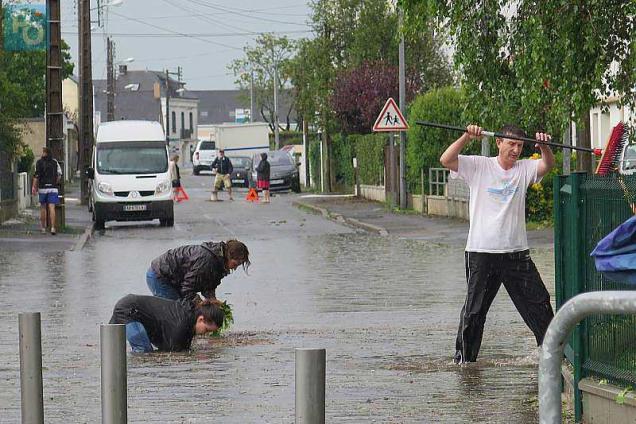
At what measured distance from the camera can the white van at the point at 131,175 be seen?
115ft

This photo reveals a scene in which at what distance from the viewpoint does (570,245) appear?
9.21 meters

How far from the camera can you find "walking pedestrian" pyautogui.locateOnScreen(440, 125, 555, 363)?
35.2 ft

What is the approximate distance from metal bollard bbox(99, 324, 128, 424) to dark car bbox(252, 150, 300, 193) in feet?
169

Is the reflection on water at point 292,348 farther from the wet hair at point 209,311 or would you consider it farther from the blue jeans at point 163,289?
the blue jeans at point 163,289

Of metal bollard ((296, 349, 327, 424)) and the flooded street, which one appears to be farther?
the flooded street

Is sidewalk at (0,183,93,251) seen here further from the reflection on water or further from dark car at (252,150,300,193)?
dark car at (252,150,300,193)

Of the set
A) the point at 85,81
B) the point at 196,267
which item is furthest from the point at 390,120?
the point at 196,267

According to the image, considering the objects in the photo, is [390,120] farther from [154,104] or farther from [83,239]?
[154,104]

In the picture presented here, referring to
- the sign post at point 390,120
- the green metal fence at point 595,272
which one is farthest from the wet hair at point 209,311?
the sign post at point 390,120

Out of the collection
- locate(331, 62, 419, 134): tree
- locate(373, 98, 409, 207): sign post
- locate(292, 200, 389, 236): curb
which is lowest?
locate(292, 200, 389, 236): curb

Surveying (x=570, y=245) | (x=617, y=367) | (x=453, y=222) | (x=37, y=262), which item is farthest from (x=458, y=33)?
(x=453, y=222)

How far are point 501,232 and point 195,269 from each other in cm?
270

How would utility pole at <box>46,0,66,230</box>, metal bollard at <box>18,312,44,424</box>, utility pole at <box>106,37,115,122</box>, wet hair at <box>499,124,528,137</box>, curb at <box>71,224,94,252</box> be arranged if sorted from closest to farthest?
metal bollard at <box>18,312,44,424</box>
wet hair at <box>499,124,528,137</box>
curb at <box>71,224,94,252</box>
utility pole at <box>46,0,66,230</box>
utility pole at <box>106,37,115,122</box>

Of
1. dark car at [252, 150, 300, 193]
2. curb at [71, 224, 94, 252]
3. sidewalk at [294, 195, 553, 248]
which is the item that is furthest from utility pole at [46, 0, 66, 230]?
dark car at [252, 150, 300, 193]
